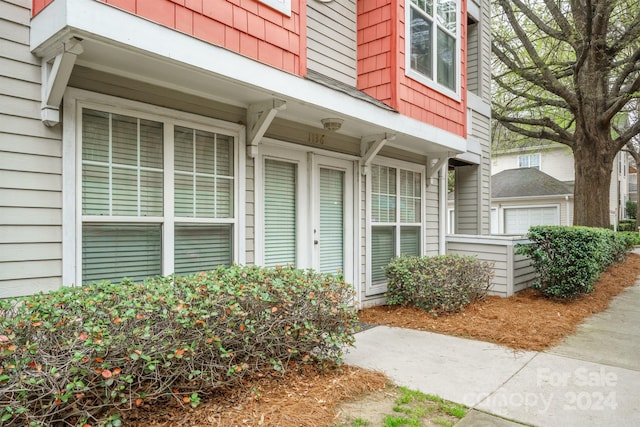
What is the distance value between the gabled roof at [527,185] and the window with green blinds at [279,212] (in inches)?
648

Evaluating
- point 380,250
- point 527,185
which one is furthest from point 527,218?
point 380,250

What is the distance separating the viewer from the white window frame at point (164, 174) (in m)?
3.08

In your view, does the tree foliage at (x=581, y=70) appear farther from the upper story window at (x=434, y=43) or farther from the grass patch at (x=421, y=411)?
the grass patch at (x=421, y=411)

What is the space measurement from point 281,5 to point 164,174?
6.37 feet

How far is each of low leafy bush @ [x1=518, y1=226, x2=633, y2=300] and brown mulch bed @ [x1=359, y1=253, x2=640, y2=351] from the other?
0.22 metres

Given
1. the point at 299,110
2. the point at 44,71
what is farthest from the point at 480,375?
the point at 44,71

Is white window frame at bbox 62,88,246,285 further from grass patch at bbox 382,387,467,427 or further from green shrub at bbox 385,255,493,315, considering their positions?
green shrub at bbox 385,255,493,315

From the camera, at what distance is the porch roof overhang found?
2.65m

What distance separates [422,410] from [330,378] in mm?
752

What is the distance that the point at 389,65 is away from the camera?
5.45 metres

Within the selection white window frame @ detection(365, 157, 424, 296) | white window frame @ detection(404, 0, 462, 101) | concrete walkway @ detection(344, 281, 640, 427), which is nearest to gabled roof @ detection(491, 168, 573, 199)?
white window frame @ detection(365, 157, 424, 296)

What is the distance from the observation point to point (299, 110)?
179 inches

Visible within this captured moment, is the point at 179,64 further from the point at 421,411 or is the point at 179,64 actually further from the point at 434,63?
the point at 434,63

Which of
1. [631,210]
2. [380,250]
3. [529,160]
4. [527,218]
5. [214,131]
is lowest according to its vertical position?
[380,250]
